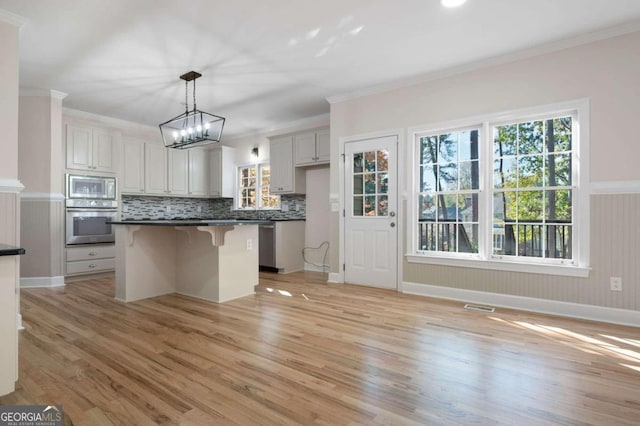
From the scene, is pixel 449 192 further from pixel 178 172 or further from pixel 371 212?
pixel 178 172

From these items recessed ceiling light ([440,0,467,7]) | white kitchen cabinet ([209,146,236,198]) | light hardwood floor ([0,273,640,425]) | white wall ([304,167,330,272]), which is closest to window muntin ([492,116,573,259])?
light hardwood floor ([0,273,640,425])

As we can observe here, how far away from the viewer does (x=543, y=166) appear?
338cm

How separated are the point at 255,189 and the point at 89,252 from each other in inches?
118

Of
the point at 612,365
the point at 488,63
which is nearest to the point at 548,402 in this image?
the point at 612,365

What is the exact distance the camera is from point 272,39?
318 centimetres

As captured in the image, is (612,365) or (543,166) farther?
(543,166)

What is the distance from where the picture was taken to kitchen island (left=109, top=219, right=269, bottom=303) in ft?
11.9

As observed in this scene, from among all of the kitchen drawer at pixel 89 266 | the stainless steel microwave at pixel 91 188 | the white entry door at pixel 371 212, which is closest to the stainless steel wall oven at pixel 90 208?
the stainless steel microwave at pixel 91 188

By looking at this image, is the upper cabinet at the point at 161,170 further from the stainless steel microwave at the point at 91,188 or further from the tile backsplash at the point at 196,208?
the tile backsplash at the point at 196,208

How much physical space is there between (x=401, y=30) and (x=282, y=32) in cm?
109

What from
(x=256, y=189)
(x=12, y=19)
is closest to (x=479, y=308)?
(x=256, y=189)

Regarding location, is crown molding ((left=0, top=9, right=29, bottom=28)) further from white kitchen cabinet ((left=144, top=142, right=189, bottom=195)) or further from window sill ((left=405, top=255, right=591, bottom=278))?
window sill ((left=405, top=255, right=591, bottom=278))

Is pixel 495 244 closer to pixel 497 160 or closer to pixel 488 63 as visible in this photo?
pixel 497 160

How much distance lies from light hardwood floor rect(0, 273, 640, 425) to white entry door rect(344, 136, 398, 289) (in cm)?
98
